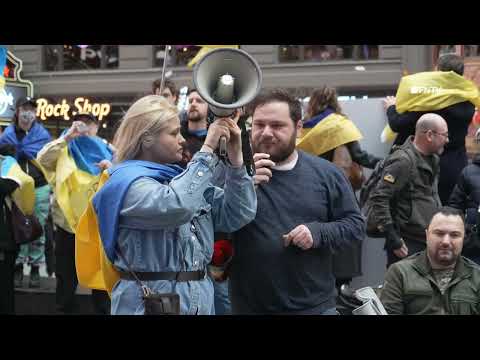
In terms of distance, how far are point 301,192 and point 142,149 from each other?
0.86m

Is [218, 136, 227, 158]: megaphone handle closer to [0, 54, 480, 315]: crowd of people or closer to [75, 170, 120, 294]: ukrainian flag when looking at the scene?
[0, 54, 480, 315]: crowd of people

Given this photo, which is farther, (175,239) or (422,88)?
(422,88)

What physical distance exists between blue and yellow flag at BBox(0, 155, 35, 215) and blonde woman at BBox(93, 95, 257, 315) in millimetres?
3893

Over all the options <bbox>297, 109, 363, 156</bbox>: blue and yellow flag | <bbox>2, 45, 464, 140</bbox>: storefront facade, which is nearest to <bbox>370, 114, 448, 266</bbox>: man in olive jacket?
<bbox>297, 109, 363, 156</bbox>: blue and yellow flag

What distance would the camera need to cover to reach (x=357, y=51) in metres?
21.1

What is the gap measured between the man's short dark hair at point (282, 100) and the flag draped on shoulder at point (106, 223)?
71 centimetres

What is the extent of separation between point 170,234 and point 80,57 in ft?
72.3

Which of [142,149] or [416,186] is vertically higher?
[142,149]

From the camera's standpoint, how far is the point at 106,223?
349 centimetres

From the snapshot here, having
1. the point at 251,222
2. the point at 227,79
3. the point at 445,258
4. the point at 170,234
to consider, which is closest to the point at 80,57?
the point at 445,258

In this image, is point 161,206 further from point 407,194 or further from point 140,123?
point 407,194

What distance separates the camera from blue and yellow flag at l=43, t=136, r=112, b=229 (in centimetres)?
746
